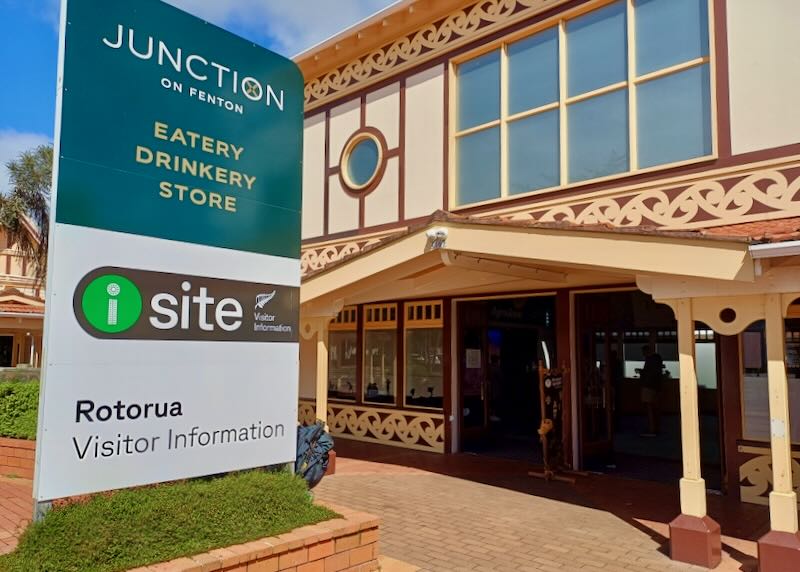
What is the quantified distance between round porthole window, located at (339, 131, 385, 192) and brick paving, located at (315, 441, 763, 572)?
486cm

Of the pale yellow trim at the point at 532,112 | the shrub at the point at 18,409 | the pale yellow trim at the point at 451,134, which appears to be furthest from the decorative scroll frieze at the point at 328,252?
the shrub at the point at 18,409

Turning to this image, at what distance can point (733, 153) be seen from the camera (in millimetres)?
7074

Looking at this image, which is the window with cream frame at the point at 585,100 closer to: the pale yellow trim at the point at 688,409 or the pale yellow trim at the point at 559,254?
the pale yellow trim at the point at 559,254

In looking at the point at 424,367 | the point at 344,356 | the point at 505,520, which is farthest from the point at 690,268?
the point at 344,356

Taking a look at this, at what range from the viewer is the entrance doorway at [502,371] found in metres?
11.1

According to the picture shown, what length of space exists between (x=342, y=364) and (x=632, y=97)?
24.4ft

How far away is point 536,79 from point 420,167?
2.33m

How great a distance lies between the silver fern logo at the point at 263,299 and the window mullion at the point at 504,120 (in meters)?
5.38

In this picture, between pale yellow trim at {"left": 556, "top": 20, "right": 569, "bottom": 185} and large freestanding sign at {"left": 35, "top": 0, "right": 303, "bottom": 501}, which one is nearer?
large freestanding sign at {"left": 35, "top": 0, "right": 303, "bottom": 501}

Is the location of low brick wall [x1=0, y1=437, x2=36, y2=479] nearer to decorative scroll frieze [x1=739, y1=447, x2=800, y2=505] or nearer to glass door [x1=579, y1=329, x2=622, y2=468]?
glass door [x1=579, y1=329, x2=622, y2=468]

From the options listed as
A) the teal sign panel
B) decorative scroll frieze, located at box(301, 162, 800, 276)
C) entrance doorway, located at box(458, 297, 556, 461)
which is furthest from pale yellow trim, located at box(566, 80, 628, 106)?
the teal sign panel

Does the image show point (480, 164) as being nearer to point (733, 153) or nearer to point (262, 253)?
point (733, 153)

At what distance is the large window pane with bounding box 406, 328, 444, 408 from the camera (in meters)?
11.1

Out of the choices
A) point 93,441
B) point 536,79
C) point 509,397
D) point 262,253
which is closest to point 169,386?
point 93,441
